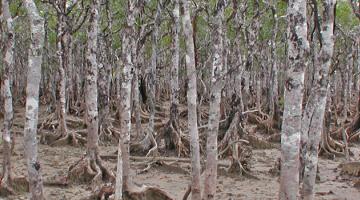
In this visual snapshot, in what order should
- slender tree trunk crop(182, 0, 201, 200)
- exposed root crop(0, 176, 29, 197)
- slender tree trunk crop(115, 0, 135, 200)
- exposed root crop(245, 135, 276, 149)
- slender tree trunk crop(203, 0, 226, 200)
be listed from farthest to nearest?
exposed root crop(245, 135, 276, 149), exposed root crop(0, 176, 29, 197), slender tree trunk crop(115, 0, 135, 200), slender tree trunk crop(203, 0, 226, 200), slender tree trunk crop(182, 0, 201, 200)

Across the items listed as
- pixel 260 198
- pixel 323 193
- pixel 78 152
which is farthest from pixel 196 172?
pixel 78 152

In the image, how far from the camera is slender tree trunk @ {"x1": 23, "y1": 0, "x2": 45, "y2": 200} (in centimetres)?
595

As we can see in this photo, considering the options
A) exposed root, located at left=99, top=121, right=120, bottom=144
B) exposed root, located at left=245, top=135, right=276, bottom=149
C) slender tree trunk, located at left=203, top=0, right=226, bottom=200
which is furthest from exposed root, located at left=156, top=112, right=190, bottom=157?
slender tree trunk, located at left=203, top=0, right=226, bottom=200

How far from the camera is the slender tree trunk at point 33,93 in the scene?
5949 mm

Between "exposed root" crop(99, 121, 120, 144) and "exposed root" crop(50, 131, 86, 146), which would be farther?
"exposed root" crop(99, 121, 120, 144)

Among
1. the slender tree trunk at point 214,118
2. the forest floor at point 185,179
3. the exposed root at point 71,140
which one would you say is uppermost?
the slender tree trunk at point 214,118

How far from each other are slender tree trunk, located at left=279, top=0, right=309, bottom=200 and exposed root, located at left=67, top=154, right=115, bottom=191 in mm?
4731

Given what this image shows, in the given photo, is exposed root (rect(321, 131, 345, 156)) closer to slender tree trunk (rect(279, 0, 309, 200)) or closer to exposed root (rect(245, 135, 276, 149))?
exposed root (rect(245, 135, 276, 149))

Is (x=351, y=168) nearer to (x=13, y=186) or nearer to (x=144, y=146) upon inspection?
(x=144, y=146)

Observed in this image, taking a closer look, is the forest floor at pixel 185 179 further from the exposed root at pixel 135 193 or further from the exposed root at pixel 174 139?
the exposed root at pixel 174 139

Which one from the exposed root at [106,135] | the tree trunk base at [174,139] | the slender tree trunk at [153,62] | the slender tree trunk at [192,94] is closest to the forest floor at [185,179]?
the tree trunk base at [174,139]

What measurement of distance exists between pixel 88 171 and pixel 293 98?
530cm

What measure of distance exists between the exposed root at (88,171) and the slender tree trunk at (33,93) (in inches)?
126

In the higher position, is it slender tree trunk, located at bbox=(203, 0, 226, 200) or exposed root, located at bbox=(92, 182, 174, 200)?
slender tree trunk, located at bbox=(203, 0, 226, 200)
